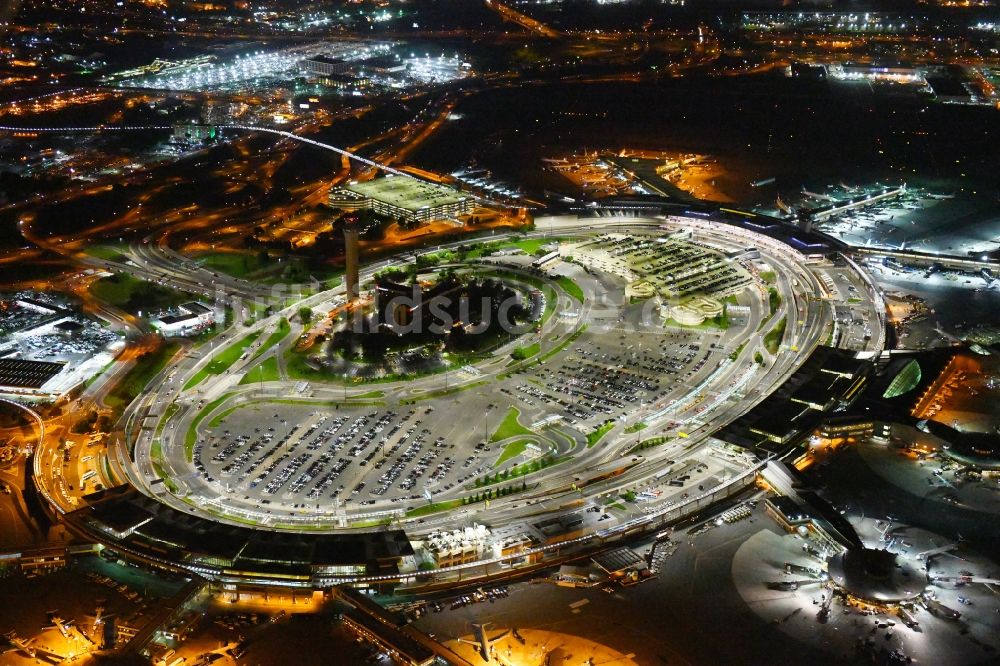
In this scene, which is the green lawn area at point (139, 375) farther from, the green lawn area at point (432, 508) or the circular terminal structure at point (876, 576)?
the circular terminal structure at point (876, 576)

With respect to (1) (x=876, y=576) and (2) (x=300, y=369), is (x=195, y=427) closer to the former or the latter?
(2) (x=300, y=369)

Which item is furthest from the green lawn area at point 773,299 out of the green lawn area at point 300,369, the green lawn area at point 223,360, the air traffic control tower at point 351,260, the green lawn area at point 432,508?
the green lawn area at point 223,360

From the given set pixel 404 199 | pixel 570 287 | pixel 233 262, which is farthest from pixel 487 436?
pixel 404 199

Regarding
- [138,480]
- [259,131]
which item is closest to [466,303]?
[138,480]

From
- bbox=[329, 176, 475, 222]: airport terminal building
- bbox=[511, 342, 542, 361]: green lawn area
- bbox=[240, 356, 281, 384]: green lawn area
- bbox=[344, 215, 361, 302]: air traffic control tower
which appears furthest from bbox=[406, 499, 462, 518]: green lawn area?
bbox=[329, 176, 475, 222]: airport terminal building

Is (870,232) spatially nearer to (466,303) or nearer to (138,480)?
(466,303)
